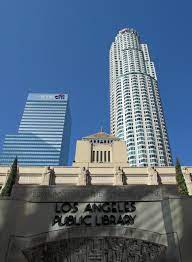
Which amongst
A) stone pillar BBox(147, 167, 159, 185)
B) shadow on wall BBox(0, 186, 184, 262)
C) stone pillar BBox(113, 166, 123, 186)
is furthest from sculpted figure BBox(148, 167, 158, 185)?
shadow on wall BBox(0, 186, 184, 262)

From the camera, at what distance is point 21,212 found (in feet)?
27.8

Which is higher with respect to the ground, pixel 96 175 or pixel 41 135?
pixel 41 135

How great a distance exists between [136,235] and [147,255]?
0.65 meters

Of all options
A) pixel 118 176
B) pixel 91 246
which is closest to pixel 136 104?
pixel 118 176

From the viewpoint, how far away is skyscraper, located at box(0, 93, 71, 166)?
136375mm

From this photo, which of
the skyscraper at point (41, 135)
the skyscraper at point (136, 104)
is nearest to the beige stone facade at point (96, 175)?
the skyscraper at point (136, 104)

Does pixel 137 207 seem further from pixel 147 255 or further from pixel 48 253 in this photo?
pixel 48 253

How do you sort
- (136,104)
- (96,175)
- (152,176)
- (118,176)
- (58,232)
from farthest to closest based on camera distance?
1. (136,104)
2. (96,175)
3. (152,176)
4. (118,176)
5. (58,232)

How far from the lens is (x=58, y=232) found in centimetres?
809

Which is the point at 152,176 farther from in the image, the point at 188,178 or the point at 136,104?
the point at 136,104

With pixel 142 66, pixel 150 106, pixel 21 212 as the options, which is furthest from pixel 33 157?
pixel 21 212

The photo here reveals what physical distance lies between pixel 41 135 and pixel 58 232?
470ft

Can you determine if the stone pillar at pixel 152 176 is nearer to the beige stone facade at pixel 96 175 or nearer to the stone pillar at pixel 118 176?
the beige stone facade at pixel 96 175

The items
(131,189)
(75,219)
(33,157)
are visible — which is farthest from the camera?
(33,157)
